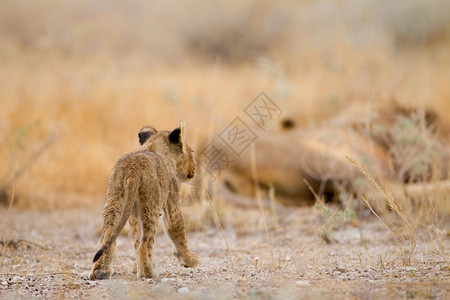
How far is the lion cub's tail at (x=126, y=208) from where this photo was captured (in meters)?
3.27

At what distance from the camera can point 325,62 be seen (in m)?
13.0

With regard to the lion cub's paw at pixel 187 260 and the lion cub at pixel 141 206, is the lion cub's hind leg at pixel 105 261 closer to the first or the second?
the lion cub at pixel 141 206

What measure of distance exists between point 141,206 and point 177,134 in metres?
0.81

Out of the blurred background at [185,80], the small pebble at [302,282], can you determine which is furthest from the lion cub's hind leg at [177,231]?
the blurred background at [185,80]

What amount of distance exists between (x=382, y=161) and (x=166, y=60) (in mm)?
10468

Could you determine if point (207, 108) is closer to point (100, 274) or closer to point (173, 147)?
point (173, 147)

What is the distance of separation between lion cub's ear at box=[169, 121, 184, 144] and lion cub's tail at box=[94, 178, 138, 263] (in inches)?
30.5

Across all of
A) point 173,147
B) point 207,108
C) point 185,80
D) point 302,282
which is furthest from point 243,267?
point 185,80

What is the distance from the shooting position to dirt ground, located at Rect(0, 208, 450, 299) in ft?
10.5

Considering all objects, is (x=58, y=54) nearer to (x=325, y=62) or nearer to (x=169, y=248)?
(x=325, y=62)

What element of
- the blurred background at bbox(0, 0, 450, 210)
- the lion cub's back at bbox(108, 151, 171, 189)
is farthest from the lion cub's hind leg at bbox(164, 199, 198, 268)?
the blurred background at bbox(0, 0, 450, 210)

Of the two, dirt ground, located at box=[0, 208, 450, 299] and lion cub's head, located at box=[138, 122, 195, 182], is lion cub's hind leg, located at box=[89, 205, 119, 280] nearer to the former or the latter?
dirt ground, located at box=[0, 208, 450, 299]

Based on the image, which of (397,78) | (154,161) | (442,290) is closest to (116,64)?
(397,78)

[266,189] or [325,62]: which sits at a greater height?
[325,62]
